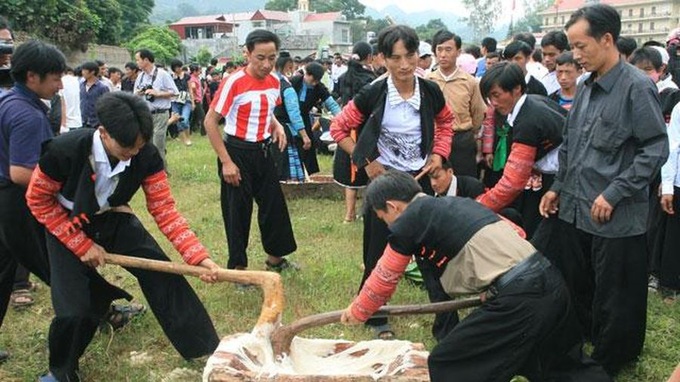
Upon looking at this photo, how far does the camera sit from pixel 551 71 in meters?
6.02

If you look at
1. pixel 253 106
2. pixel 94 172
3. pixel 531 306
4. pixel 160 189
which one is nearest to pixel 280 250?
pixel 253 106

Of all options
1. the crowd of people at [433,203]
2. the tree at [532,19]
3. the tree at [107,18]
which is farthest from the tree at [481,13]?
the crowd of people at [433,203]

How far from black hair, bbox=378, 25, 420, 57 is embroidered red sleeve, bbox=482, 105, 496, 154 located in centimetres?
118

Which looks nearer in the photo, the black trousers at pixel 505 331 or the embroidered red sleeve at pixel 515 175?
the black trousers at pixel 505 331

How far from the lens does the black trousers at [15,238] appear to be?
3.82 m

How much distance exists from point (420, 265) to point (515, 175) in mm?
826

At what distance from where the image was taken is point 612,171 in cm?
315

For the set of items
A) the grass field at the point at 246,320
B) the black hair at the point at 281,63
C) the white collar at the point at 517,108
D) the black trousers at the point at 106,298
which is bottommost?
the grass field at the point at 246,320

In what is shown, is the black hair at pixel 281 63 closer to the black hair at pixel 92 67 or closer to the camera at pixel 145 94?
the camera at pixel 145 94

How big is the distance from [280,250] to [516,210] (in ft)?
6.44

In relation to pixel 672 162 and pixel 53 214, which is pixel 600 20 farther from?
pixel 53 214

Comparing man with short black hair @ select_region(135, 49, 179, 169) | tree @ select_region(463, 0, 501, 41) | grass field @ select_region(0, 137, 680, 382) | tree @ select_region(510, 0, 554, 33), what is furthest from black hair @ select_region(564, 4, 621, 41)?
tree @ select_region(510, 0, 554, 33)

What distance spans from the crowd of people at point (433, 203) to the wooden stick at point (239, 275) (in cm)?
9

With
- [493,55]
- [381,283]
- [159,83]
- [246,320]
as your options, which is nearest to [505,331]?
[381,283]
